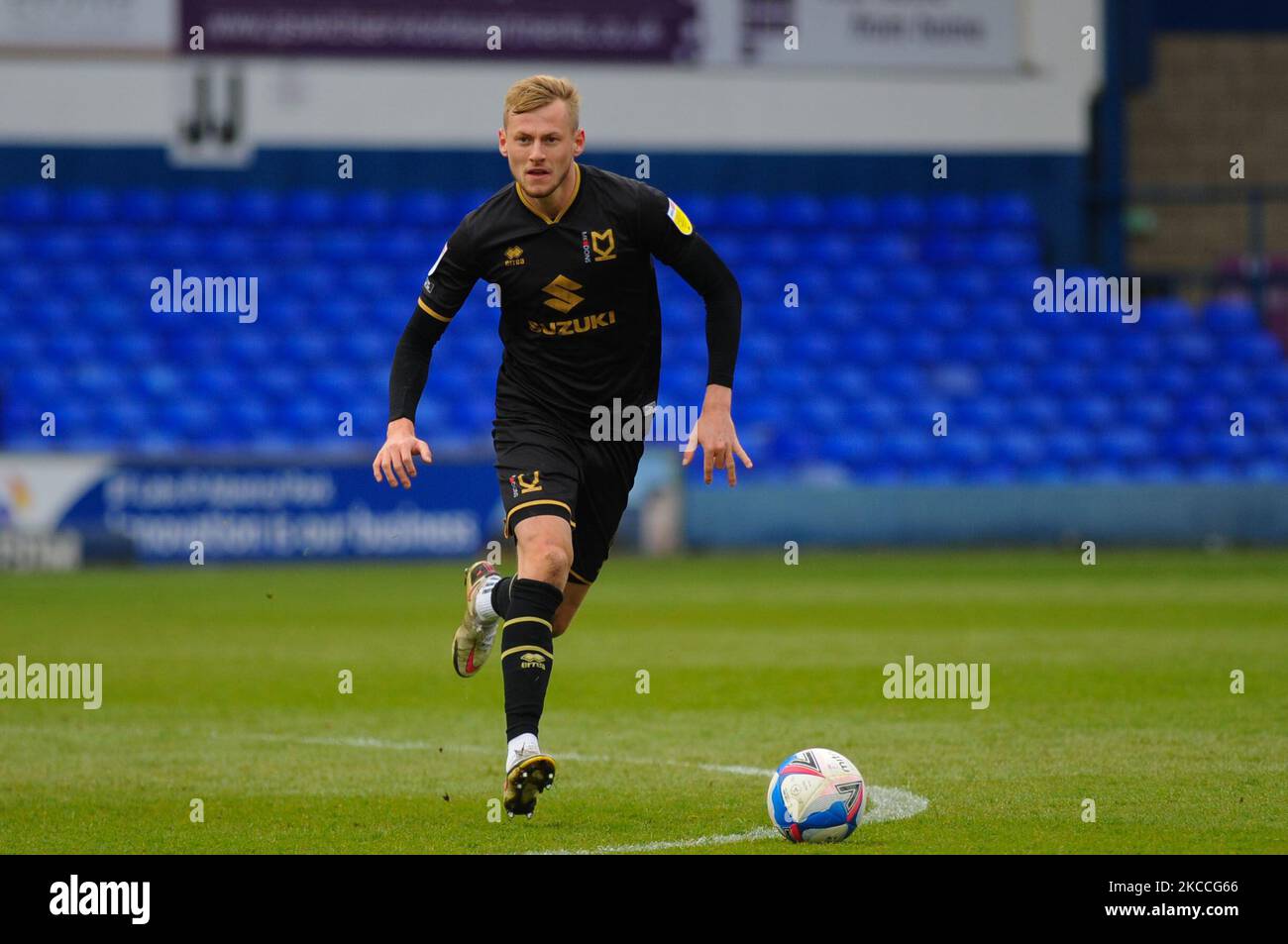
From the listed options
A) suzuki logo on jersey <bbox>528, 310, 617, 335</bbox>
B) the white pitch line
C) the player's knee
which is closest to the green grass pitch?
the white pitch line

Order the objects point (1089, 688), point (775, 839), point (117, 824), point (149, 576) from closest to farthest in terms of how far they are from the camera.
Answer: point (775, 839)
point (117, 824)
point (1089, 688)
point (149, 576)

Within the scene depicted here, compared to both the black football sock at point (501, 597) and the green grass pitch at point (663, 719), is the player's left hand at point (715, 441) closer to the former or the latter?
the black football sock at point (501, 597)

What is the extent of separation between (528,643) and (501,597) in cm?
60

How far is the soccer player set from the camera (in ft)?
21.5

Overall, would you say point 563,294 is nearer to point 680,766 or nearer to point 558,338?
point 558,338

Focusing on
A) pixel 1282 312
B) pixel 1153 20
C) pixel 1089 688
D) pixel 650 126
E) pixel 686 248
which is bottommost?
pixel 1089 688

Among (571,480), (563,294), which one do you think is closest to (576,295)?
(563,294)

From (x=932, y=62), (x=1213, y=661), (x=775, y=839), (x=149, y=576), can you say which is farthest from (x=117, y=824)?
(x=932, y=62)

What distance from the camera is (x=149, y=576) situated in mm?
18938

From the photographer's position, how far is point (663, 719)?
30.3ft

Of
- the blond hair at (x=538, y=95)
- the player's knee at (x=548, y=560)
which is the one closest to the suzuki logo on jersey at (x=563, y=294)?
the blond hair at (x=538, y=95)

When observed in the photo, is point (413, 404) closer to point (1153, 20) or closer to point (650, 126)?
point (650, 126)

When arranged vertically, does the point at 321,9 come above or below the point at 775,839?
above

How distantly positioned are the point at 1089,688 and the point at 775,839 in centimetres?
454
